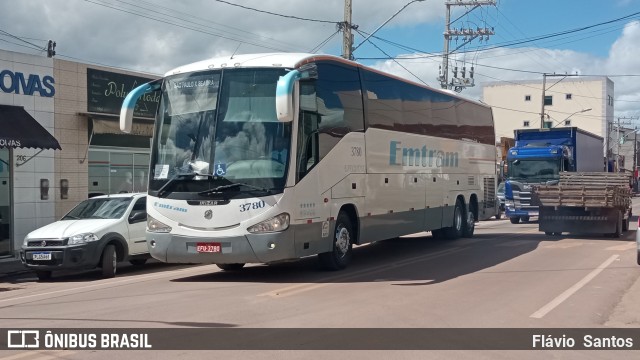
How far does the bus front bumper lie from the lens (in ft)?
36.1

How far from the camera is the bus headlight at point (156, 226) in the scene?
1149 cm

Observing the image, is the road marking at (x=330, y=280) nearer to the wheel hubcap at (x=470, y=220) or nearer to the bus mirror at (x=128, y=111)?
the bus mirror at (x=128, y=111)

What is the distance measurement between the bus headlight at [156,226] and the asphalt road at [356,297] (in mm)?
985

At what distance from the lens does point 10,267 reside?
16688 millimetres

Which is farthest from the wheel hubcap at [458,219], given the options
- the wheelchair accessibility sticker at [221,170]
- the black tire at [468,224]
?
the wheelchair accessibility sticker at [221,170]

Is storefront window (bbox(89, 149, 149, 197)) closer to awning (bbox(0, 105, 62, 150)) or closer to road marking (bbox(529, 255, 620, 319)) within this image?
awning (bbox(0, 105, 62, 150))

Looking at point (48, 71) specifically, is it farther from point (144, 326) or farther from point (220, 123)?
point (144, 326)

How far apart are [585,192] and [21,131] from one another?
16005mm

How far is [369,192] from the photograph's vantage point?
13977 millimetres

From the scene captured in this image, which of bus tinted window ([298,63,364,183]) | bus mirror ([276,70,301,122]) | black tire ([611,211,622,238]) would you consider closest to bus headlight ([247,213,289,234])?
bus tinted window ([298,63,364,183])

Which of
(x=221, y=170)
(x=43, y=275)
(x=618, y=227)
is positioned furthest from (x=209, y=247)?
(x=618, y=227)

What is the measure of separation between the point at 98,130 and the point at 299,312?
13.7m

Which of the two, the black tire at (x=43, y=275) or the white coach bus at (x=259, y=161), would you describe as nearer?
the white coach bus at (x=259, y=161)

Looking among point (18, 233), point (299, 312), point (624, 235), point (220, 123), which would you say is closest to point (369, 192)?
point (220, 123)
